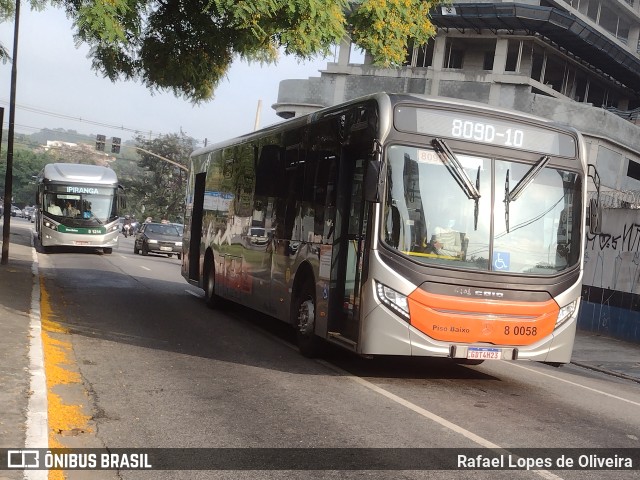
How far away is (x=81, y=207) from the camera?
107ft

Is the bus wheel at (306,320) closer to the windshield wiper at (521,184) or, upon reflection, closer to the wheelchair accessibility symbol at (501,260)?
the wheelchair accessibility symbol at (501,260)

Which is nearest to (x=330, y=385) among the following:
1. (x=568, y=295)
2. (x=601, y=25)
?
(x=568, y=295)

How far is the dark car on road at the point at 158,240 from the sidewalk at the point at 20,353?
13354 millimetres

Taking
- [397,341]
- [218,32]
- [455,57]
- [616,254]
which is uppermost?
[455,57]

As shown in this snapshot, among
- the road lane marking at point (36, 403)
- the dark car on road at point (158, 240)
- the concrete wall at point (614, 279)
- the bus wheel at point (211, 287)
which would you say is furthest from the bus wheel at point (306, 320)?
the dark car on road at point (158, 240)

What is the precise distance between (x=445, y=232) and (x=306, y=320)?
2.48 meters

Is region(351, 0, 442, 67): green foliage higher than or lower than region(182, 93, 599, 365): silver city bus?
higher

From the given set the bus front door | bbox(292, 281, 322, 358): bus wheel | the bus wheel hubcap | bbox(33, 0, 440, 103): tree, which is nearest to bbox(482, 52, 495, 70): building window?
bbox(33, 0, 440, 103): tree

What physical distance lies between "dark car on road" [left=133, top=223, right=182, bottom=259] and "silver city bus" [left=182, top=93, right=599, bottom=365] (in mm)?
28780

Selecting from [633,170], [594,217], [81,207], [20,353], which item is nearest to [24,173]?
[81,207]

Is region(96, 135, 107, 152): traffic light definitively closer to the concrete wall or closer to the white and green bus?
the white and green bus

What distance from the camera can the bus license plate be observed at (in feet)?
30.2

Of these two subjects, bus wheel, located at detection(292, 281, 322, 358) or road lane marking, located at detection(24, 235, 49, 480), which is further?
bus wheel, located at detection(292, 281, 322, 358)

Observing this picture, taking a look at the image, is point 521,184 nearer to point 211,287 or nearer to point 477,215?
point 477,215
